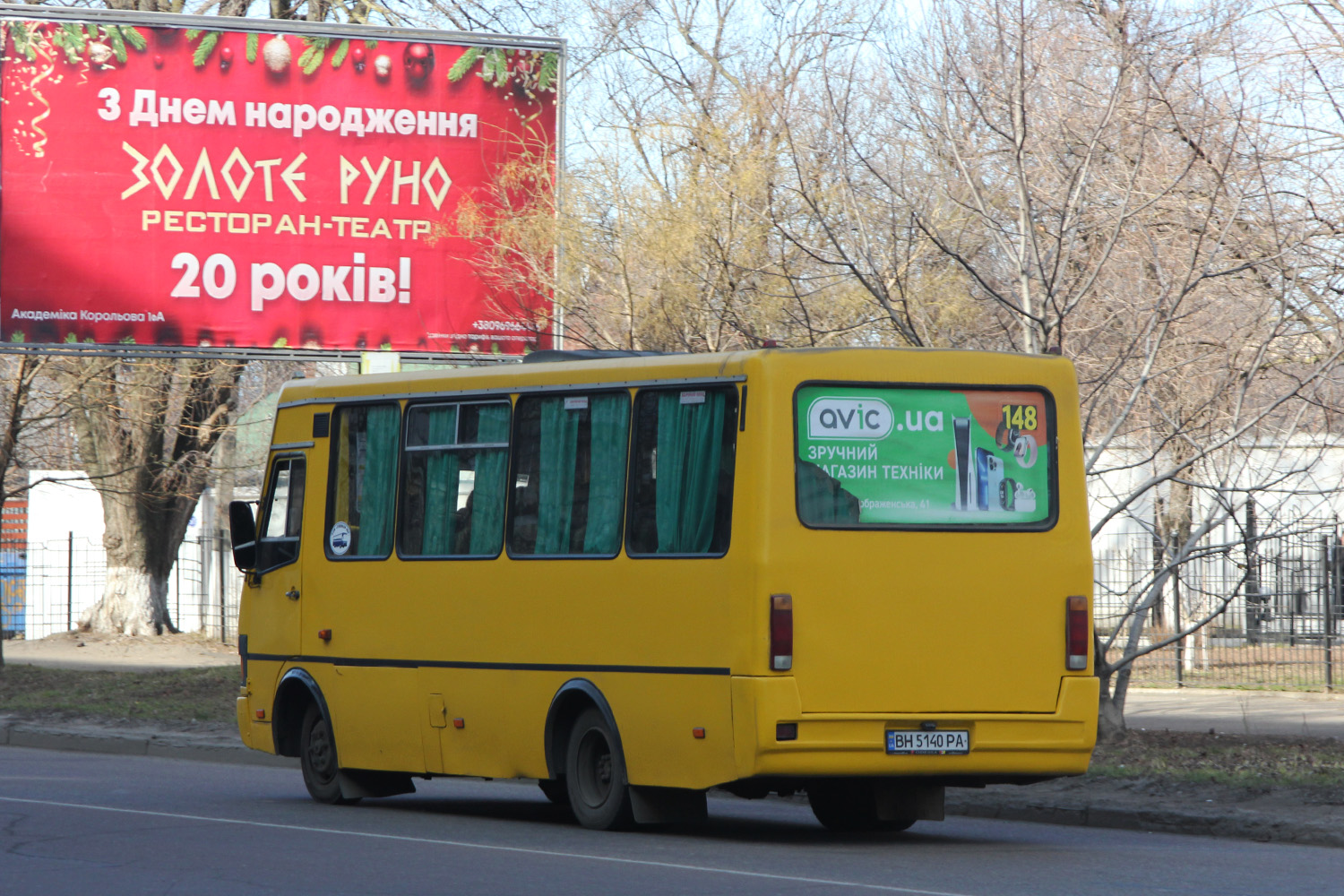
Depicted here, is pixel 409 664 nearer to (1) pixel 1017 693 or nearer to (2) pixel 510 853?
(2) pixel 510 853

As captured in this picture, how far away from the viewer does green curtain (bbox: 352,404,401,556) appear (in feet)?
41.2

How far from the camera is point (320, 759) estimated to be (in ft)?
43.4

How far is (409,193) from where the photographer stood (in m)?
21.5

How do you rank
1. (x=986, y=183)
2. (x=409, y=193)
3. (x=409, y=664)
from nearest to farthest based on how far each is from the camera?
(x=409, y=664) → (x=986, y=183) → (x=409, y=193)

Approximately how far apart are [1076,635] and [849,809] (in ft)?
6.63

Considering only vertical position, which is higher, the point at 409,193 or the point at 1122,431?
the point at 409,193

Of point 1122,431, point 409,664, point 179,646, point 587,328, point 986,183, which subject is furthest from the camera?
point 179,646

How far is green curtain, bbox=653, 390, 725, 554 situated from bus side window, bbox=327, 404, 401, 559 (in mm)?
2475

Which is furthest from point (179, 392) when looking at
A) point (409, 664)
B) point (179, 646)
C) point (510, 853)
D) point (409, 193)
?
point (510, 853)

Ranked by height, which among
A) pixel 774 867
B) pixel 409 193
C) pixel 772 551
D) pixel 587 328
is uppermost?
pixel 409 193

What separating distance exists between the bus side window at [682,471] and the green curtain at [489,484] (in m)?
1.15

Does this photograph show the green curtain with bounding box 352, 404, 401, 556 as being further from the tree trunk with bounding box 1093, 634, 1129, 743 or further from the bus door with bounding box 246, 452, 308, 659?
the tree trunk with bounding box 1093, 634, 1129, 743

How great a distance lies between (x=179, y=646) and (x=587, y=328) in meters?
14.0

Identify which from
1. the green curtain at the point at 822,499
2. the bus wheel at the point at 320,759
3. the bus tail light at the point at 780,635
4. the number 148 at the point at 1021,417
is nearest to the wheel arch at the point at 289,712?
the bus wheel at the point at 320,759
